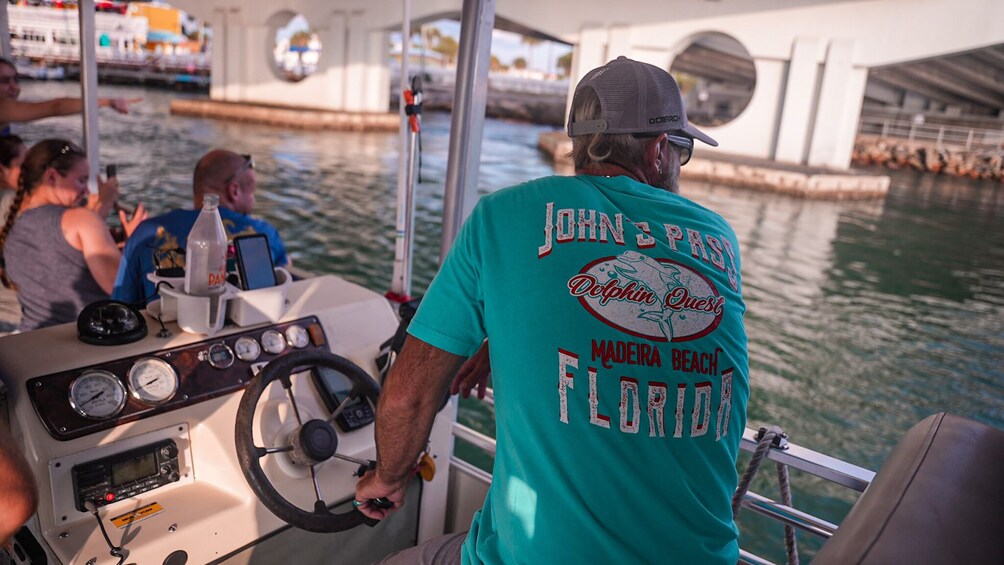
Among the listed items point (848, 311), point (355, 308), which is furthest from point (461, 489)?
point (848, 311)

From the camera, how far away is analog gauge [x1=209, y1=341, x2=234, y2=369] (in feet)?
5.83

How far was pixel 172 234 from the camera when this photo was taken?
2.45 meters

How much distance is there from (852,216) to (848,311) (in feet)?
21.0

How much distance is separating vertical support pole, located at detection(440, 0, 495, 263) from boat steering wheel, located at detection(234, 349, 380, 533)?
532 mm

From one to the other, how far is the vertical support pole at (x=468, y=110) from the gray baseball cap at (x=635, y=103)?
2.95 feet

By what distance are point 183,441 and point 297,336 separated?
386 millimetres

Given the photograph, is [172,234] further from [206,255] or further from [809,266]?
[809,266]

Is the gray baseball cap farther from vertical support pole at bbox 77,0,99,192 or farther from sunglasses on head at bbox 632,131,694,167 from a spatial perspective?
vertical support pole at bbox 77,0,99,192

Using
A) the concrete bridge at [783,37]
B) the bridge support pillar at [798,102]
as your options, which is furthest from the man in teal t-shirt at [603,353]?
the bridge support pillar at [798,102]

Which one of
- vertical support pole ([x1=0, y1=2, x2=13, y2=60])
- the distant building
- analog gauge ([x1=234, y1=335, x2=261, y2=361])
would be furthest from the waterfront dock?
the distant building

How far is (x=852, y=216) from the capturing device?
14883mm

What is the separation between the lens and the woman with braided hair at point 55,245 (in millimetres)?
2516

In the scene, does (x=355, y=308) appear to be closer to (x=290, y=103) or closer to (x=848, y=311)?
(x=848, y=311)

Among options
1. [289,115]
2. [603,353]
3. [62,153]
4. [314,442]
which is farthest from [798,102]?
[603,353]
